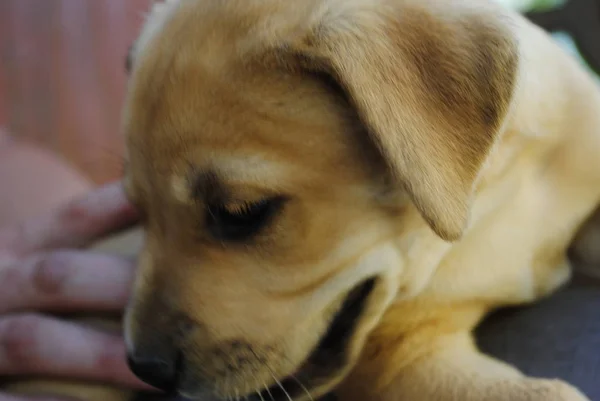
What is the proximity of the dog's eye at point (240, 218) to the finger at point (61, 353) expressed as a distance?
308mm

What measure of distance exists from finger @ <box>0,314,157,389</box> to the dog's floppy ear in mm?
586

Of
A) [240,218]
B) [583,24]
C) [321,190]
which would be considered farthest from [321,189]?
[583,24]

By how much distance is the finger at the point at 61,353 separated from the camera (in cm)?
113

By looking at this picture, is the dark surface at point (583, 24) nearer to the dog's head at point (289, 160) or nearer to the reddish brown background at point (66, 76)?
the reddish brown background at point (66, 76)

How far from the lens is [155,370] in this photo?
3.30 ft

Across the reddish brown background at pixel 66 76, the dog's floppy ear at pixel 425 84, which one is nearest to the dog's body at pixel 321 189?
the dog's floppy ear at pixel 425 84

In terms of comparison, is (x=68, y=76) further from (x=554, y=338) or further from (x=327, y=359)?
(x=554, y=338)

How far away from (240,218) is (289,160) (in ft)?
0.38

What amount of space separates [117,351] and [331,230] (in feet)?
1.44

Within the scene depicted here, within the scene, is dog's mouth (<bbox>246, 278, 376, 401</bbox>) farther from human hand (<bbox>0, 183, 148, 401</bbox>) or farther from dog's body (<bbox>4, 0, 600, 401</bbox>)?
human hand (<bbox>0, 183, 148, 401</bbox>)

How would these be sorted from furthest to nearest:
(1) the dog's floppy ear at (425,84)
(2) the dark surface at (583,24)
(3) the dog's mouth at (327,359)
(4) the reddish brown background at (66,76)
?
(2) the dark surface at (583,24) < (4) the reddish brown background at (66,76) < (3) the dog's mouth at (327,359) < (1) the dog's floppy ear at (425,84)

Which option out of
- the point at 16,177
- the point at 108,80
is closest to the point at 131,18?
the point at 108,80

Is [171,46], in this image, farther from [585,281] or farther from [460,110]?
[585,281]

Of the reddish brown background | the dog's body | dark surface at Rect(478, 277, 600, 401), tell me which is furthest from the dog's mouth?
the reddish brown background
